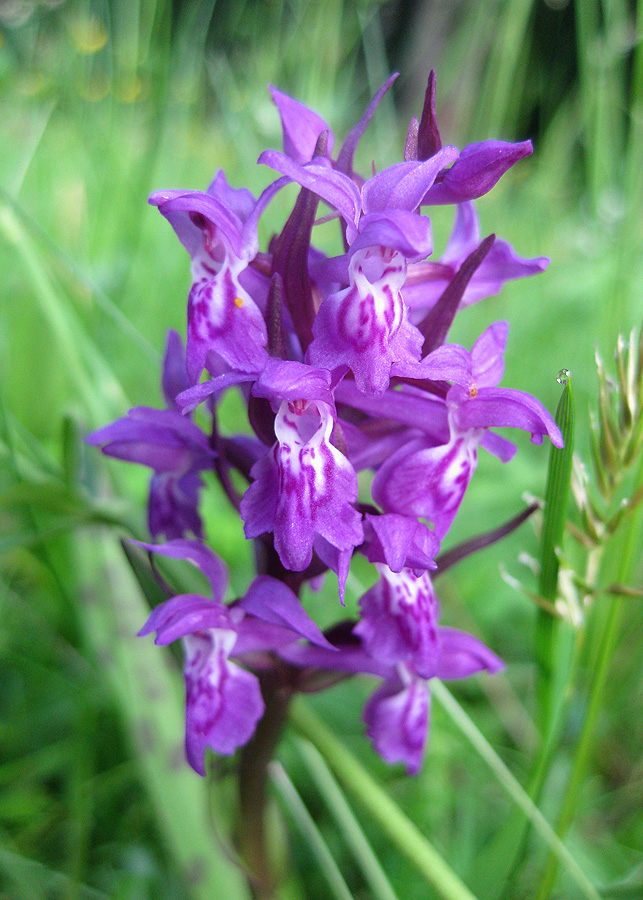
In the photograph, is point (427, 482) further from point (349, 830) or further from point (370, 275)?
point (349, 830)

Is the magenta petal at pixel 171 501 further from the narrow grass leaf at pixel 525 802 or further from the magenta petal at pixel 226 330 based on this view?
the narrow grass leaf at pixel 525 802

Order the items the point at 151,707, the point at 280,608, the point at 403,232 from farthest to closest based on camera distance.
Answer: the point at 151,707 → the point at 280,608 → the point at 403,232

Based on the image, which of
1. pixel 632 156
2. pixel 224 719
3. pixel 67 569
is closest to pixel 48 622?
pixel 67 569

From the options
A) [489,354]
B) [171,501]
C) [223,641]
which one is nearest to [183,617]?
[223,641]

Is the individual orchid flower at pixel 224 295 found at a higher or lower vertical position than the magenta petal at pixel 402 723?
higher

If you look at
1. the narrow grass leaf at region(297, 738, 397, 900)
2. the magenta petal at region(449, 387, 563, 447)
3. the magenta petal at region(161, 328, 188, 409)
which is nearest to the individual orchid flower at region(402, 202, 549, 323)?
the magenta petal at region(449, 387, 563, 447)

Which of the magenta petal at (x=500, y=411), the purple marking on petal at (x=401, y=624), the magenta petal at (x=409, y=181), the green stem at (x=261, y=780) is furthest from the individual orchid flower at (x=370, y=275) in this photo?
the green stem at (x=261, y=780)

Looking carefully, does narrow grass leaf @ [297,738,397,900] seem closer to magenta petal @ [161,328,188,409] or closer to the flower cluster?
the flower cluster
